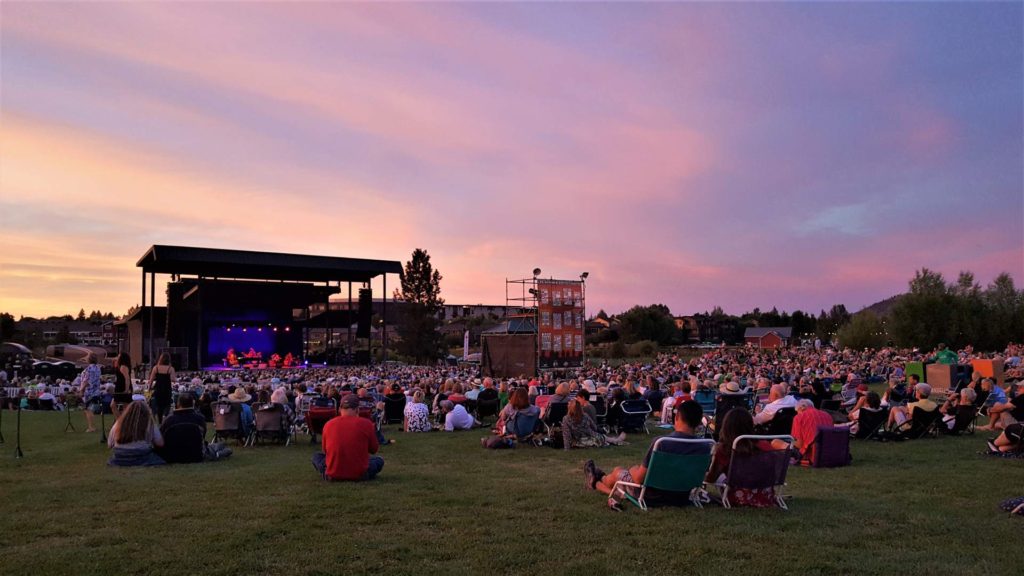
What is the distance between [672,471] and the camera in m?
5.66

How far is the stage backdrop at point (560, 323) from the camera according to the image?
1253 inches

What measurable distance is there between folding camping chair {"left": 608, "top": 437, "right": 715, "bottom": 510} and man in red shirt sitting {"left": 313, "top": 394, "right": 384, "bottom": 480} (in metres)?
2.63

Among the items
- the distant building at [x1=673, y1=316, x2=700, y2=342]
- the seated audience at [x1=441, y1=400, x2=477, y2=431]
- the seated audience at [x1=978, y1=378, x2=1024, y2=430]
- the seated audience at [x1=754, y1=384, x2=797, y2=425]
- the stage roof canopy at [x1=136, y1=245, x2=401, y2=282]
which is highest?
the stage roof canopy at [x1=136, y1=245, x2=401, y2=282]

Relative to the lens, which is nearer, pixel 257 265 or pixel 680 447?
pixel 680 447

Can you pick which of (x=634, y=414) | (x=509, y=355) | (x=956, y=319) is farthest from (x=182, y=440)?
(x=956, y=319)

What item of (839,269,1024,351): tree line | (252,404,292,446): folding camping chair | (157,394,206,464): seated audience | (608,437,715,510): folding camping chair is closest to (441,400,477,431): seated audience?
(252,404,292,446): folding camping chair

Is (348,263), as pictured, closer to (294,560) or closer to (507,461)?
(507,461)

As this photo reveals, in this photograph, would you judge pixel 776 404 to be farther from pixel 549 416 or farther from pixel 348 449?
pixel 348 449

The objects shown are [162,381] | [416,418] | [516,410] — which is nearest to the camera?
[516,410]

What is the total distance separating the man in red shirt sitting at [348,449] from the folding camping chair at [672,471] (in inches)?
104

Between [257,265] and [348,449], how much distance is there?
114 feet

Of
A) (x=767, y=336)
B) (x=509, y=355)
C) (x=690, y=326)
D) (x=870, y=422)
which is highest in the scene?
(x=690, y=326)

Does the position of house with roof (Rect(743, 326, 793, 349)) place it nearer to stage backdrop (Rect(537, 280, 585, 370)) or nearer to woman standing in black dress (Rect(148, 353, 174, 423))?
stage backdrop (Rect(537, 280, 585, 370))

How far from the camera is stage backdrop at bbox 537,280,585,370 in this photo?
3183 centimetres
